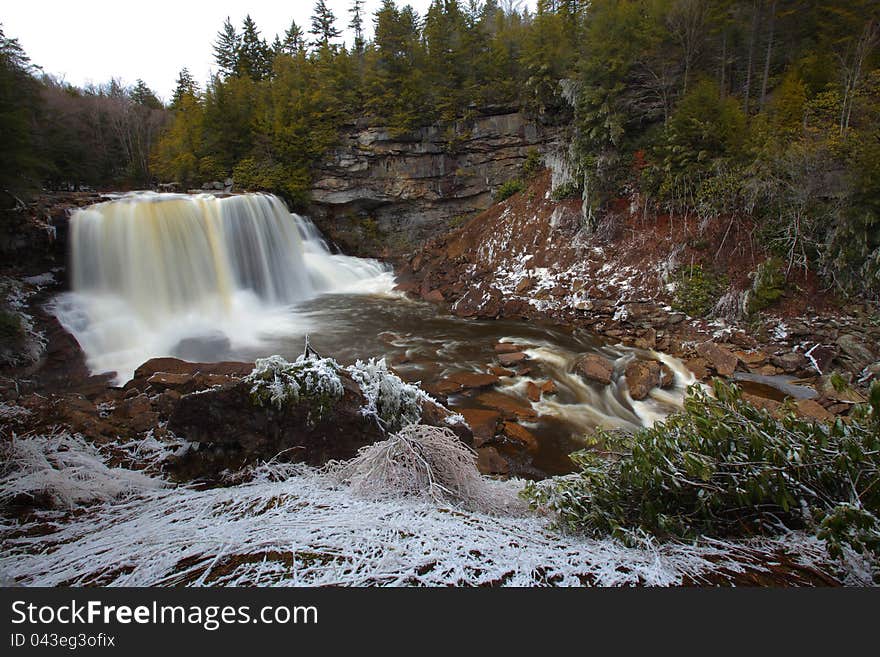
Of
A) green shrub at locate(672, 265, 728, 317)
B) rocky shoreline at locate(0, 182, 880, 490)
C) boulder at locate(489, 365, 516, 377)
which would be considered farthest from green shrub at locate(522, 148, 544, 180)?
boulder at locate(489, 365, 516, 377)

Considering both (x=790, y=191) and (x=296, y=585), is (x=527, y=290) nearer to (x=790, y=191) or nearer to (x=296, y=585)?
(x=790, y=191)

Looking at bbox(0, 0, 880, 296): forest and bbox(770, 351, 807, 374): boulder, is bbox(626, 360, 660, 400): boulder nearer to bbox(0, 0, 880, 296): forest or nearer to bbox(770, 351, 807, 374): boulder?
bbox(770, 351, 807, 374): boulder

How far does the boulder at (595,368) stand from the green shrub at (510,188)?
12.4 m

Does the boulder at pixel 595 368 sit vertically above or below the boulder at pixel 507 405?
above

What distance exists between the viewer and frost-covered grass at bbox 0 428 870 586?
164cm

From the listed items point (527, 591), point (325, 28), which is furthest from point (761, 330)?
point (325, 28)

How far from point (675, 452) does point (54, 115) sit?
33.7 m

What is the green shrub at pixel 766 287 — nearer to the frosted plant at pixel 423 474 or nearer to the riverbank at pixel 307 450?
the riverbank at pixel 307 450

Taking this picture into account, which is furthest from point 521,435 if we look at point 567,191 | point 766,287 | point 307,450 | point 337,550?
point 567,191

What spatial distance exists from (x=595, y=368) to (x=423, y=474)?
7.58 metres

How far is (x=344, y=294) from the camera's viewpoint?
18.0 m

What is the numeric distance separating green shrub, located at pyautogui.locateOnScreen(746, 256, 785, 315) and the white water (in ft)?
44.8

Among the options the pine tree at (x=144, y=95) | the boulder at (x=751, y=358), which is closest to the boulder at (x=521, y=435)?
the boulder at (x=751, y=358)

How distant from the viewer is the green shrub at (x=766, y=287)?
10680 millimetres
